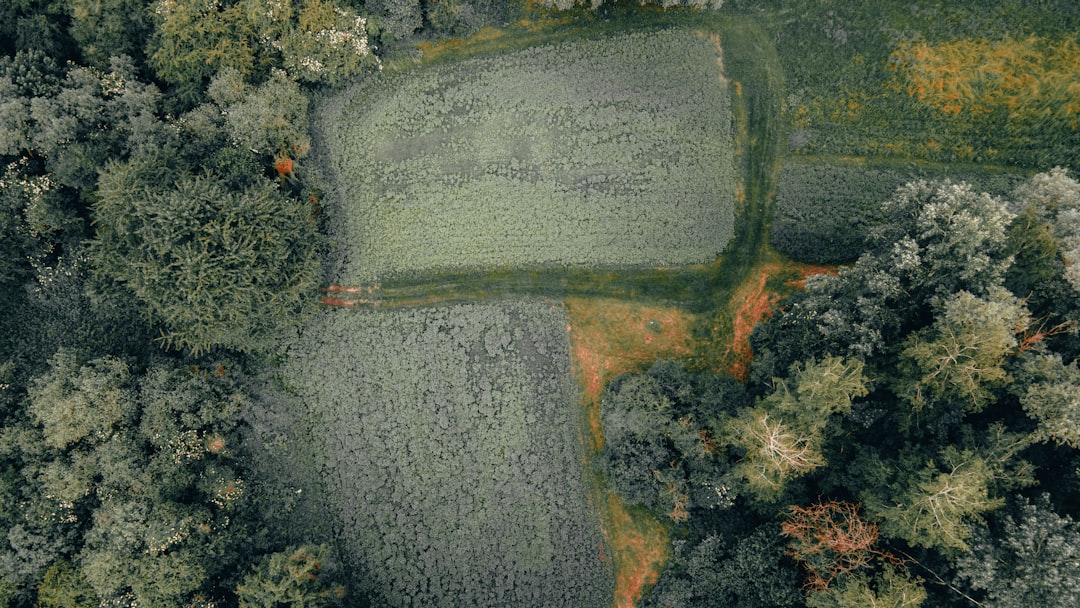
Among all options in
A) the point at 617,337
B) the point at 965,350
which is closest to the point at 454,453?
the point at 617,337

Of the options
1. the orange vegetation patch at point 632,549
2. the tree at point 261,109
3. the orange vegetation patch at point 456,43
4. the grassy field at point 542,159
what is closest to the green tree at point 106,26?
the tree at point 261,109

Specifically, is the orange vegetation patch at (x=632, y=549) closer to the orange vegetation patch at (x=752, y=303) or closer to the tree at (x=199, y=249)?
the orange vegetation patch at (x=752, y=303)

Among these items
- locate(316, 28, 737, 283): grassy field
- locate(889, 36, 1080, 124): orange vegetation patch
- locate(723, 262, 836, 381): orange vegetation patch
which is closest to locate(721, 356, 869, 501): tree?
locate(723, 262, 836, 381): orange vegetation patch

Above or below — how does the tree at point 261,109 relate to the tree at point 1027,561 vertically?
above

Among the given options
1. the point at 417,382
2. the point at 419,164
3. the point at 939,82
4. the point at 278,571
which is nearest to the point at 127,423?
the point at 278,571

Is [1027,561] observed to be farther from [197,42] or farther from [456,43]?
[197,42]

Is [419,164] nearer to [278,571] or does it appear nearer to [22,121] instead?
[22,121]

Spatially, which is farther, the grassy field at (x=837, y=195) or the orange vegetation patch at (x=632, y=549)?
the grassy field at (x=837, y=195)

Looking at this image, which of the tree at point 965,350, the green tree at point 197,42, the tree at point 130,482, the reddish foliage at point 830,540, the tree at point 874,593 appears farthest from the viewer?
the green tree at point 197,42
